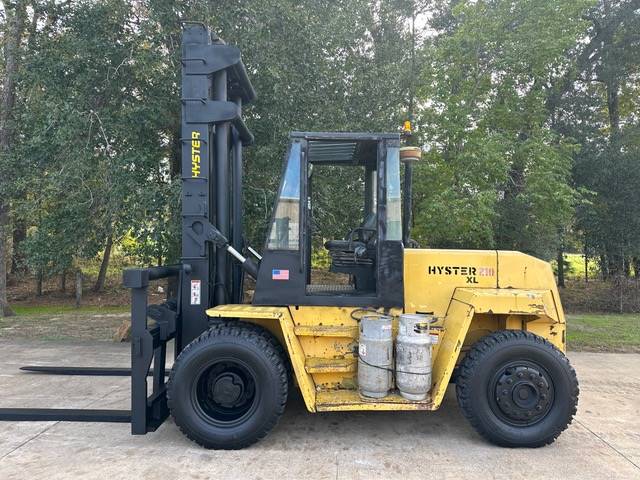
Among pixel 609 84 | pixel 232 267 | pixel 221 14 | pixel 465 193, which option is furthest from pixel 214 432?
pixel 609 84

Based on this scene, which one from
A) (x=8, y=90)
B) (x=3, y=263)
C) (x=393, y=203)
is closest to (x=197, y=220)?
(x=393, y=203)

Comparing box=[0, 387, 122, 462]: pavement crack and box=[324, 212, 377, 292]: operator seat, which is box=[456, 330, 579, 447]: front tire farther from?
box=[0, 387, 122, 462]: pavement crack

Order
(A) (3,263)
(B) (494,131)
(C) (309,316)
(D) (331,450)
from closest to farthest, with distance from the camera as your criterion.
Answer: (D) (331,450) → (C) (309,316) → (B) (494,131) → (A) (3,263)

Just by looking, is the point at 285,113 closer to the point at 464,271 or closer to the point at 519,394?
the point at 464,271

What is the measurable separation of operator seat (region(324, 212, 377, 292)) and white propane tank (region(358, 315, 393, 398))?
1.62 ft

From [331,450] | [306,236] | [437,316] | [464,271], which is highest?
[306,236]

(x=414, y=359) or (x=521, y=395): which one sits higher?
(x=414, y=359)

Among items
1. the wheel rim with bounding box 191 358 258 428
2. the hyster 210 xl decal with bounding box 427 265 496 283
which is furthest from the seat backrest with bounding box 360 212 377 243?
the wheel rim with bounding box 191 358 258 428

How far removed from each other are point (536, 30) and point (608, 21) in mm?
6754

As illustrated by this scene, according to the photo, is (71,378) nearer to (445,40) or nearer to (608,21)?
(445,40)

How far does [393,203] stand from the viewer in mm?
4309

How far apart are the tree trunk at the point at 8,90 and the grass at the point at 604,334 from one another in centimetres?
1141

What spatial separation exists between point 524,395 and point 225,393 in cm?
264

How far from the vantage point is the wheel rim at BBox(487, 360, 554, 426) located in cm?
406
